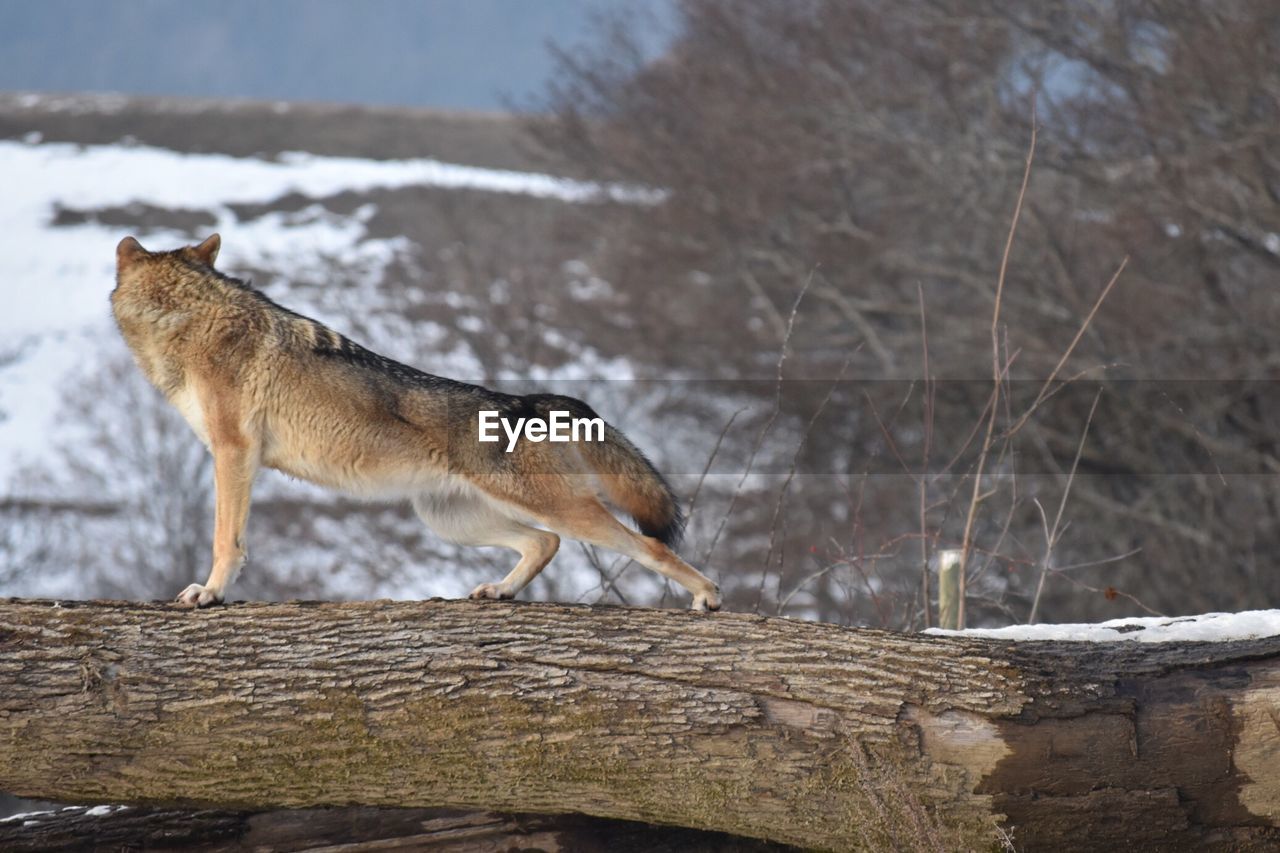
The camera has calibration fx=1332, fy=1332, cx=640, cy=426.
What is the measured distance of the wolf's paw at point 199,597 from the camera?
15.6ft

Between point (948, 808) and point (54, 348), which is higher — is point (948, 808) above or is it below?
above

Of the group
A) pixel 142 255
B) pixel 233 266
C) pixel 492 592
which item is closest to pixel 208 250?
pixel 142 255

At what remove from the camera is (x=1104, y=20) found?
679 inches

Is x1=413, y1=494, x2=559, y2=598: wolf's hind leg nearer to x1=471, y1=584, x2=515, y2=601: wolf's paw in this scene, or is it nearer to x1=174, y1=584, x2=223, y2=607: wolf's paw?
x1=471, y1=584, x2=515, y2=601: wolf's paw

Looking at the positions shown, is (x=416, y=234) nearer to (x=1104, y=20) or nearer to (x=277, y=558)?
(x=277, y=558)

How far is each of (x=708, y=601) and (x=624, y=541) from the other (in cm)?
39

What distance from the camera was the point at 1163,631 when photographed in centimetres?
491

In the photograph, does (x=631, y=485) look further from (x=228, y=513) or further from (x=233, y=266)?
(x=233, y=266)

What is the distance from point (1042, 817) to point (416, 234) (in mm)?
34655

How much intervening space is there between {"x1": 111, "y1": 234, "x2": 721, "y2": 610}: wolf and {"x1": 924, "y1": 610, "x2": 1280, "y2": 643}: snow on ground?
117cm

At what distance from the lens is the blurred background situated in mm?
16656

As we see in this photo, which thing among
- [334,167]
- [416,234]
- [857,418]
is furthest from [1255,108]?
[334,167]

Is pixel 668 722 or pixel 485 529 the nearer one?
pixel 668 722

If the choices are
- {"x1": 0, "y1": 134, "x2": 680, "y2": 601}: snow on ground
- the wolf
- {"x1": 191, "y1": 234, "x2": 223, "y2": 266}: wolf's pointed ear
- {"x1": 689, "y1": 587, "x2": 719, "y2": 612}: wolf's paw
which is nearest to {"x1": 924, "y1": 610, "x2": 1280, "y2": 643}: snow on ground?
{"x1": 689, "y1": 587, "x2": 719, "y2": 612}: wolf's paw
